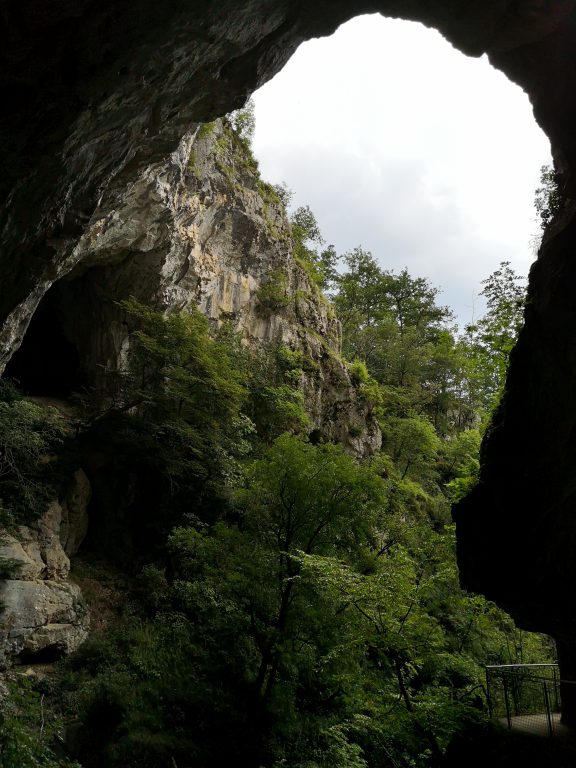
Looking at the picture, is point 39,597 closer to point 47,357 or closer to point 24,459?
point 24,459

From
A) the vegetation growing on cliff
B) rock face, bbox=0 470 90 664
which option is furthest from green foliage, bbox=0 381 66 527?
rock face, bbox=0 470 90 664

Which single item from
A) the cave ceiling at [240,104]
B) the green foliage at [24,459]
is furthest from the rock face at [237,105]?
the green foliage at [24,459]

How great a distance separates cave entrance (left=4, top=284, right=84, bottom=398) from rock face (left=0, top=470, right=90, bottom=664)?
7.66m

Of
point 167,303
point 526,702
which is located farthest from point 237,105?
point 526,702

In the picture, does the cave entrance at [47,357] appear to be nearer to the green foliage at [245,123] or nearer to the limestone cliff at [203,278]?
the limestone cliff at [203,278]

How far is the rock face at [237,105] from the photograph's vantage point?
18.4ft

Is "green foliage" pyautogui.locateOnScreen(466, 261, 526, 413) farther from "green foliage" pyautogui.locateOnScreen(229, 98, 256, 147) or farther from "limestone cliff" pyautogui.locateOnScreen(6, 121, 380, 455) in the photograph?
"green foliage" pyautogui.locateOnScreen(229, 98, 256, 147)

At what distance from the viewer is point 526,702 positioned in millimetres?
9320

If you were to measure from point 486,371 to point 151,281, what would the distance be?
35.9 feet

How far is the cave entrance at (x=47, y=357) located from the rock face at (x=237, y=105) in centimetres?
985

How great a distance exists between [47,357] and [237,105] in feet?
45.7

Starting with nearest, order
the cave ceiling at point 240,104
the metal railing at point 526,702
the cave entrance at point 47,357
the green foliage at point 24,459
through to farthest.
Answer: the cave ceiling at point 240,104, the metal railing at point 526,702, the green foliage at point 24,459, the cave entrance at point 47,357

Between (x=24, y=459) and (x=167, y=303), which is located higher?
(x=167, y=303)

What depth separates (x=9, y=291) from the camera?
25.7 ft
